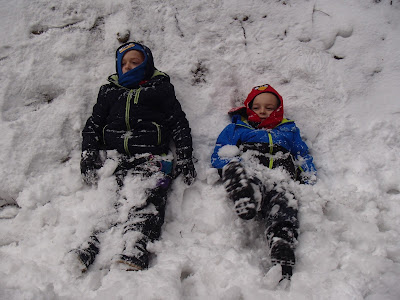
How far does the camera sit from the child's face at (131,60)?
359cm

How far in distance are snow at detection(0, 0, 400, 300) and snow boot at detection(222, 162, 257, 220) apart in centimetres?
24

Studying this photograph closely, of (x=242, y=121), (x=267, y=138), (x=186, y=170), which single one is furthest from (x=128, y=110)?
(x=267, y=138)

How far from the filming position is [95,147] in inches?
130

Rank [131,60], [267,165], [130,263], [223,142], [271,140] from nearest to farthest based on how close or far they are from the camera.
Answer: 1. [130,263]
2. [267,165]
3. [271,140]
4. [223,142]
5. [131,60]

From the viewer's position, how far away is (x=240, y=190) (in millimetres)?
2656

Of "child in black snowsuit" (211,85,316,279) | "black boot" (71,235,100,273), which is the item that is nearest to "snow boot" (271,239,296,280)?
"child in black snowsuit" (211,85,316,279)

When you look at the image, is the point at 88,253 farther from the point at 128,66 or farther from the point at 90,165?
the point at 128,66

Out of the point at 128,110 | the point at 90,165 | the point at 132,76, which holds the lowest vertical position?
the point at 90,165

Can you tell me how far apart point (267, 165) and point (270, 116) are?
0.62 meters

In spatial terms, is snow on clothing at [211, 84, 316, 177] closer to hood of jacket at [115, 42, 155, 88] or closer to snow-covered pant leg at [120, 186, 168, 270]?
snow-covered pant leg at [120, 186, 168, 270]

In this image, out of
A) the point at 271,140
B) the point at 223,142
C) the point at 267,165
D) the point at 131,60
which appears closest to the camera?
the point at 267,165

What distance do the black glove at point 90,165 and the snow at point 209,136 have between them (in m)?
0.11

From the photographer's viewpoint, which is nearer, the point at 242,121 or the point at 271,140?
the point at 271,140

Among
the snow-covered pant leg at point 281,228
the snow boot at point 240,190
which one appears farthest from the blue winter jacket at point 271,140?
the snow-covered pant leg at point 281,228
